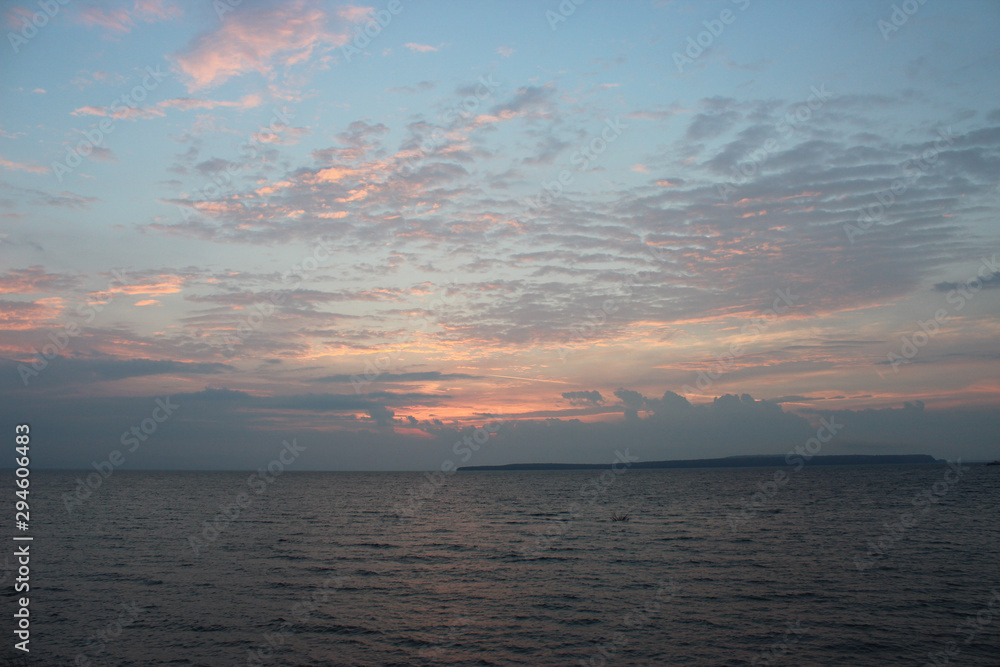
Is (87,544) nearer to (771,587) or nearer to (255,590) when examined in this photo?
(255,590)

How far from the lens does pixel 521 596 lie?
2870 centimetres

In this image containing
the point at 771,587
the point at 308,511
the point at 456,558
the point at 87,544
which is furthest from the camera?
the point at 308,511

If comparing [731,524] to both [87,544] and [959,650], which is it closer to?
[959,650]

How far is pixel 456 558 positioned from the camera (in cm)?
3934

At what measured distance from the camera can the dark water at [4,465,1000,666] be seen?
21281 mm

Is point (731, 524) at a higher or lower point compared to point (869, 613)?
lower

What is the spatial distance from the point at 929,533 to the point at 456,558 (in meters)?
38.2

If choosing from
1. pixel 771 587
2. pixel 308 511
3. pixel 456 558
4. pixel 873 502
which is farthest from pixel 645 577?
pixel 873 502

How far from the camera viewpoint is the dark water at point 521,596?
21.3 m

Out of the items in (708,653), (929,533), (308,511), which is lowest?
(308,511)

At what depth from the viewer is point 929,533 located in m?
46.5

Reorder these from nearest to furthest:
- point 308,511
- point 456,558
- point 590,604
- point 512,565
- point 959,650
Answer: point 959,650 < point 590,604 < point 512,565 < point 456,558 < point 308,511

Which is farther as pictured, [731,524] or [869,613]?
[731,524]

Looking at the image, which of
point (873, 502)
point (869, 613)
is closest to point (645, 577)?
point (869, 613)
